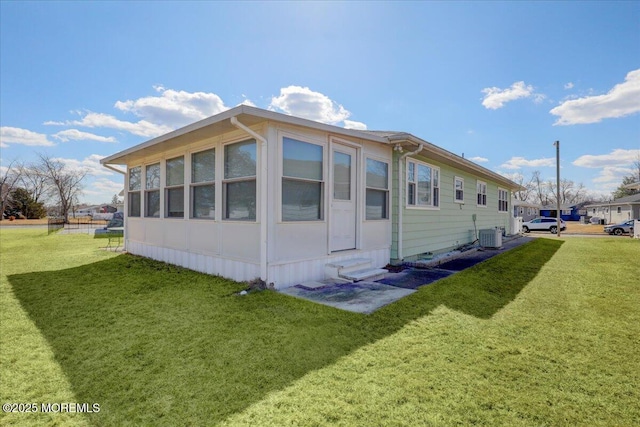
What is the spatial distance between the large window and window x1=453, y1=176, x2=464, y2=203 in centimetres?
793

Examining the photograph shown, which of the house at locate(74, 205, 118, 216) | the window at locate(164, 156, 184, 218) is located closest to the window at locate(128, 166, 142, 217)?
the window at locate(164, 156, 184, 218)

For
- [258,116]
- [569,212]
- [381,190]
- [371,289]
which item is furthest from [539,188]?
[258,116]

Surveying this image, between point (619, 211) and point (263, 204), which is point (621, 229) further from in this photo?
point (263, 204)

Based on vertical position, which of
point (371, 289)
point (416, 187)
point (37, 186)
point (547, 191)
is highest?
point (547, 191)

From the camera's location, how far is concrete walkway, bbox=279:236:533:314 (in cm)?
429

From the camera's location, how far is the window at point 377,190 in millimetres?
6766

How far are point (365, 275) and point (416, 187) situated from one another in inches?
136

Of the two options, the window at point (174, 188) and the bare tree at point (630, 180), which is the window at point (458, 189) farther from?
the bare tree at point (630, 180)

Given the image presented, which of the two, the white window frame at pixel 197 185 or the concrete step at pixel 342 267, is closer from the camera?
the concrete step at pixel 342 267

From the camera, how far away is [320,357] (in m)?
2.77

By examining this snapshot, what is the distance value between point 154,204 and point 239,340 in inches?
257

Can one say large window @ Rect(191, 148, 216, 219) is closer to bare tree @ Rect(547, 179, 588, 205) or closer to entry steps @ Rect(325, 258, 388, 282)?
entry steps @ Rect(325, 258, 388, 282)

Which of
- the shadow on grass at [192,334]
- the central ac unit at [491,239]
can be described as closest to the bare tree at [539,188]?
the central ac unit at [491,239]

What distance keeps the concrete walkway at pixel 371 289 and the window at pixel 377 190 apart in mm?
1443
